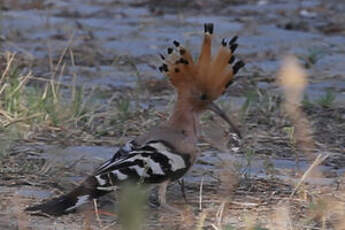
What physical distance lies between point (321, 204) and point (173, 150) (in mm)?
462

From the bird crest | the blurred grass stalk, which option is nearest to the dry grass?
the blurred grass stalk

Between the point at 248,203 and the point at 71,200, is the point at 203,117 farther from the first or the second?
the point at 71,200

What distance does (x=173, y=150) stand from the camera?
120 inches

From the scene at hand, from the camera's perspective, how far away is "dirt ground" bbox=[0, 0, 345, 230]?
10.0 feet

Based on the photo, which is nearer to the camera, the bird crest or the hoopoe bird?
the hoopoe bird

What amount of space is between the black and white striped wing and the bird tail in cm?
2

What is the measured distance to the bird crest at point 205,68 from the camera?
3103mm

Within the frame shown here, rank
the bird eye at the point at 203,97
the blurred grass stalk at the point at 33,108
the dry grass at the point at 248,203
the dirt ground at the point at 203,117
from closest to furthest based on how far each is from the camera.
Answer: the dry grass at the point at 248,203
the dirt ground at the point at 203,117
the bird eye at the point at 203,97
the blurred grass stalk at the point at 33,108

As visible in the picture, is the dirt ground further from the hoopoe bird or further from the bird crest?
the bird crest

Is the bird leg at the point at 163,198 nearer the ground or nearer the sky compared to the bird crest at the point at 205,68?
nearer the ground

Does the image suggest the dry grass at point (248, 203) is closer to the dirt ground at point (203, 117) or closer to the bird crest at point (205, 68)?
the dirt ground at point (203, 117)

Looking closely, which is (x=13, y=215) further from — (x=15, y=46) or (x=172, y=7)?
(x=172, y=7)

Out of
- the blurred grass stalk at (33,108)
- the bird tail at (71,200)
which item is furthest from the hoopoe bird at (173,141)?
the blurred grass stalk at (33,108)

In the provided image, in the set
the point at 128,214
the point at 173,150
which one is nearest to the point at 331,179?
the point at 173,150
